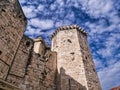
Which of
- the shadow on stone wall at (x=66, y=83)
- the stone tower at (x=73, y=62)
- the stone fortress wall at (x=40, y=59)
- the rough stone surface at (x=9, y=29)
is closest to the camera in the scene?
the rough stone surface at (x=9, y=29)

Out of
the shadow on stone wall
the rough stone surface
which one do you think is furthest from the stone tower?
the rough stone surface

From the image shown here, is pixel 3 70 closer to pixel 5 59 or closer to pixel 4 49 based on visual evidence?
pixel 5 59

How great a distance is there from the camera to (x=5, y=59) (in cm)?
614

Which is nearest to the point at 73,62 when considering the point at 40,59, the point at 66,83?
the point at 66,83

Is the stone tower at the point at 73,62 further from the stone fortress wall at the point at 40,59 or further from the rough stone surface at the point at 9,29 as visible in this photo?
the rough stone surface at the point at 9,29

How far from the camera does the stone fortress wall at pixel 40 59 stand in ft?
21.4

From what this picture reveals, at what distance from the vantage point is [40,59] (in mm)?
9336

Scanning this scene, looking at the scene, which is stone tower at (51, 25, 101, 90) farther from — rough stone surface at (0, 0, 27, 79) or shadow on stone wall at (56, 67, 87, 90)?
rough stone surface at (0, 0, 27, 79)

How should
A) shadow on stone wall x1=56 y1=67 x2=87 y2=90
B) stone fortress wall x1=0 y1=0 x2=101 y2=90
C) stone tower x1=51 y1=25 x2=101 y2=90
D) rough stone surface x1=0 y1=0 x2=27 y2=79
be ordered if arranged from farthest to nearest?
1. stone tower x1=51 y1=25 x2=101 y2=90
2. shadow on stone wall x1=56 y1=67 x2=87 y2=90
3. stone fortress wall x1=0 y1=0 x2=101 y2=90
4. rough stone surface x1=0 y1=0 x2=27 y2=79

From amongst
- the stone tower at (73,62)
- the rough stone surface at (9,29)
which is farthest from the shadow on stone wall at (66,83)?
the rough stone surface at (9,29)

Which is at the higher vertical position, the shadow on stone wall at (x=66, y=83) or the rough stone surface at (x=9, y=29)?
the rough stone surface at (x=9, y=29)

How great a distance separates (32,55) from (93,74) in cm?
543

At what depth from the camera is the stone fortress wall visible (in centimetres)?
652

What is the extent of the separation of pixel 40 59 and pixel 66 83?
2.82m
